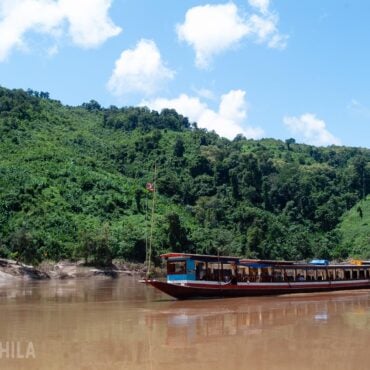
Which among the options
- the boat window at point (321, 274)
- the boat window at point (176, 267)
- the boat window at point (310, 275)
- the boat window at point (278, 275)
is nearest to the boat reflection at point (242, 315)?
the boat window at point (176, 267)

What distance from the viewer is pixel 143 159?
111 meters

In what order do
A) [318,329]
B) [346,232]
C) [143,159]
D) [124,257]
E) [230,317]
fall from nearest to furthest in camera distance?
1. [318,329]
2. [230,317]
3. [124,257]
4. [346,232]
5. [143,159]

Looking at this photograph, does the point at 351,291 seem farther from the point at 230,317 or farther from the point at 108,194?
the point at 108,194

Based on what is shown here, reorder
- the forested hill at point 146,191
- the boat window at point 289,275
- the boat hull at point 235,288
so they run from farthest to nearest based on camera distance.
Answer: the forested hill at point 146,191 → the boat window at point 289,275 → the boat hull at point 235,288

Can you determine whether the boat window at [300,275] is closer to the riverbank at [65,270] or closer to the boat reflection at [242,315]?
the boat reflection at [242,315]

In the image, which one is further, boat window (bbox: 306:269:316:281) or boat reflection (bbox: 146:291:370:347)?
boat window (bbox: 306:269:316:281)

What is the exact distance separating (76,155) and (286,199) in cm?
4867

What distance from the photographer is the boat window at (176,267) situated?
31.0m

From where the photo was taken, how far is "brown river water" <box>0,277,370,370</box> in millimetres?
13641

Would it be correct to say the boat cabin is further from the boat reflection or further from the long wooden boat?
the boat reflection

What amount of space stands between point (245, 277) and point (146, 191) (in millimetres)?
56585

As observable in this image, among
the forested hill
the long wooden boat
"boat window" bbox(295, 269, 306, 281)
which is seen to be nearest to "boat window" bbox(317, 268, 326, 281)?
the long wooden boat

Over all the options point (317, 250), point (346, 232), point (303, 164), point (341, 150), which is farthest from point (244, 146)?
point (317, 250)

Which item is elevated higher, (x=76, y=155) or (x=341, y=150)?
(x=341, y=150)
